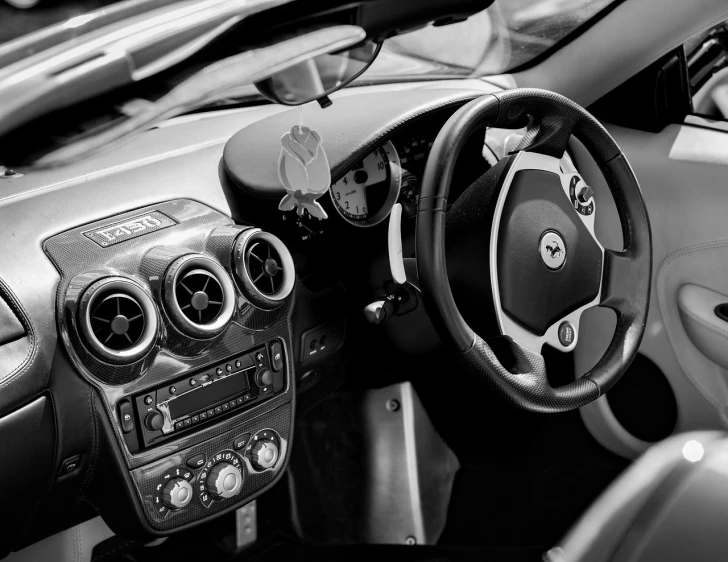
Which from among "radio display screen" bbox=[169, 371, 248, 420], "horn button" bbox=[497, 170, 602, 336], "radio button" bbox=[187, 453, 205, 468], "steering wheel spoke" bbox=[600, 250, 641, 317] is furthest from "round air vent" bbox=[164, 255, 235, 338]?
"steering wheel spoke" bbox=[600, 250, 641, 317]

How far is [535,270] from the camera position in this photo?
1401 millimetres

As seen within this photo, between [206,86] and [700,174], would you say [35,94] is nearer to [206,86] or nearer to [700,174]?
[206,86]

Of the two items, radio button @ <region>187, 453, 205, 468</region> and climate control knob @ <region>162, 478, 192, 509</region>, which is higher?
radio button @ <region>187, 453, 205, 468</region>

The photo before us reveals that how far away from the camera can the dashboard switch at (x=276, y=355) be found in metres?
1.43

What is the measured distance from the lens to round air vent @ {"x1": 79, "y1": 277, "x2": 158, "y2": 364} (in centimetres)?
115

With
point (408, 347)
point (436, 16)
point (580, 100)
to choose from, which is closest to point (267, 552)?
point (408, 347)

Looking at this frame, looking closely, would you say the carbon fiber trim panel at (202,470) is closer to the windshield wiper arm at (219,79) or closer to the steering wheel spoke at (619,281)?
the steering wheel spoke at (619,281)

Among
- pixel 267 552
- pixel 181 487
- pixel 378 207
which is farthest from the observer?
pixel 267 552

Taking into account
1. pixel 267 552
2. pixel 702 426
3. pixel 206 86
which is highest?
pixel 206 86

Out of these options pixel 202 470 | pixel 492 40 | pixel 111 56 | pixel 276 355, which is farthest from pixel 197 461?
pixel 492 40

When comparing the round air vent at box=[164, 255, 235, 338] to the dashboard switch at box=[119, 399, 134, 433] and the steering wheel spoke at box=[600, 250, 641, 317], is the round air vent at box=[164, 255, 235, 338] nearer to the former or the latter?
the dashboard switch at box=[119, 399, 134, 433]

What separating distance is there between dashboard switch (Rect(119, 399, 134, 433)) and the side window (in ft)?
4.69

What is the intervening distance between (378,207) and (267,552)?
95cm

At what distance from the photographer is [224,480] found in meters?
1.35
